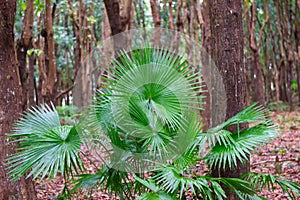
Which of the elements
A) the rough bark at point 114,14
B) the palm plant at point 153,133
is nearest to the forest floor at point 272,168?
the palm plant at point 153,133

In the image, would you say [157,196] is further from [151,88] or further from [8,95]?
[8,95]

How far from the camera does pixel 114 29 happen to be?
7.16 meters

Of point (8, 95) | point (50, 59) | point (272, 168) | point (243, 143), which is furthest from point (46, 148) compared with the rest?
point (50, 59)

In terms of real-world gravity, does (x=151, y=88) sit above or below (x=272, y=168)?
above

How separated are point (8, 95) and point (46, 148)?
140 cm

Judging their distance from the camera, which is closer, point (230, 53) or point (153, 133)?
point (153, 133)

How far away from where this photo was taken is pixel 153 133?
379 cm

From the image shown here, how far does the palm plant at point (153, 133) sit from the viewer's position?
364 centimetres

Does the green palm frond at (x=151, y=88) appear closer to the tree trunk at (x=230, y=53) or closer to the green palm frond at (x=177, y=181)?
the green palm frond at (x=177, y=181)

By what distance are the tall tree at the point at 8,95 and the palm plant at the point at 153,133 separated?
810 mm

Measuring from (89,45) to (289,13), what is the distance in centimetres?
1096

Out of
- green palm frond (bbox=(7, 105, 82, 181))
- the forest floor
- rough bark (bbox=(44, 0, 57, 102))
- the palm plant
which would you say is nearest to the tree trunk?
the palm plant

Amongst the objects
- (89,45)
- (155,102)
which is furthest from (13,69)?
(89,45)

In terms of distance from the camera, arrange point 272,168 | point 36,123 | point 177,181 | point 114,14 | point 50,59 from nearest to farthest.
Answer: point 177,181 < point 36,123 < point 114,14 < point 272,168 < point 50,59
